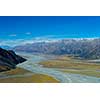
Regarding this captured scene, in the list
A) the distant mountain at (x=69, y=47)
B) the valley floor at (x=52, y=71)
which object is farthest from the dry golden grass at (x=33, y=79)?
the distant mountain at (x=69, y=47)

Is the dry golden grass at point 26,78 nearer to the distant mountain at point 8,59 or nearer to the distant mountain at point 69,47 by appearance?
the distant mountain at point 8,59

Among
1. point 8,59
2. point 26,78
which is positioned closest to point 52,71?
point 26,78

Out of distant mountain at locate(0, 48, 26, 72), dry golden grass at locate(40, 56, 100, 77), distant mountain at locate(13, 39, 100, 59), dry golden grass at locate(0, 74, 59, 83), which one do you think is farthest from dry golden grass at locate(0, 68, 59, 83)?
distant mountain at locate(13, 39, 100, 59)
